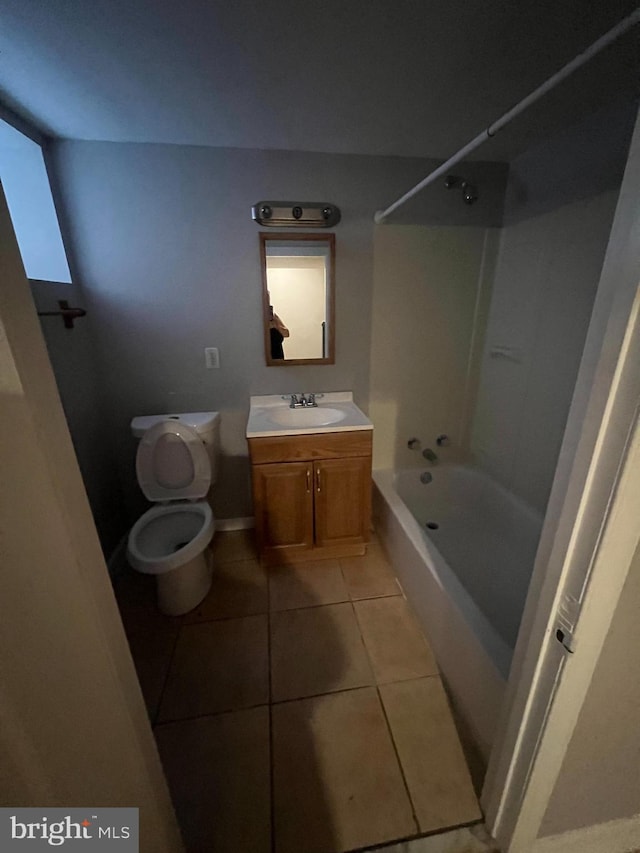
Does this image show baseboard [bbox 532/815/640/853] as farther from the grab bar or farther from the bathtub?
the grab bar

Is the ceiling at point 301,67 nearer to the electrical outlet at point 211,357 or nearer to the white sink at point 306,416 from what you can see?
the electrical outlet at point 211,357

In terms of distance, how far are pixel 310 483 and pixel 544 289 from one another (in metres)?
1.51

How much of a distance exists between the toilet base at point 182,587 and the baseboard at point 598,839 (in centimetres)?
139

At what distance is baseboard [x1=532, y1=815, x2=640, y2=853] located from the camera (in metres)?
0.83

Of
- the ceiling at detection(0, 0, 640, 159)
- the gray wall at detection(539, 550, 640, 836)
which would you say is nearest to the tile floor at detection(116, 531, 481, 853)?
the gray wall at detection(539, 550, 640, 836)

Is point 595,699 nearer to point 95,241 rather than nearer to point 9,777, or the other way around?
point 9,777

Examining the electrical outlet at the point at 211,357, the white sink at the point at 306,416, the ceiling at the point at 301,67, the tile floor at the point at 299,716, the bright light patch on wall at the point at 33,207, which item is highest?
the ceiling at the point at 301,67

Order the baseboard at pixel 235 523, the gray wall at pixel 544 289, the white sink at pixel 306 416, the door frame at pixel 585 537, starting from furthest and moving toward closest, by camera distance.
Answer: the baseboard at pixel 235 523 < the white sink at pixel 306 416 < the gray wall at pixel 544 289 < the door frame at pixel 585 537

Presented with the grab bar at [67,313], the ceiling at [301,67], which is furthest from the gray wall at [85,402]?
the ceiling at [301,67]

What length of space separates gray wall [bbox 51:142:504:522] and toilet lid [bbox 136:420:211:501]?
0.26 metres

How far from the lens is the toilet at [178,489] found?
60.2 inches

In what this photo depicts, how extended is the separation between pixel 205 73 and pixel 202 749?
2228 millimetres

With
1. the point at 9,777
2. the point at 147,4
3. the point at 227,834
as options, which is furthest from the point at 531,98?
the point at 227,834

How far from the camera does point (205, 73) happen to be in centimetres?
105
